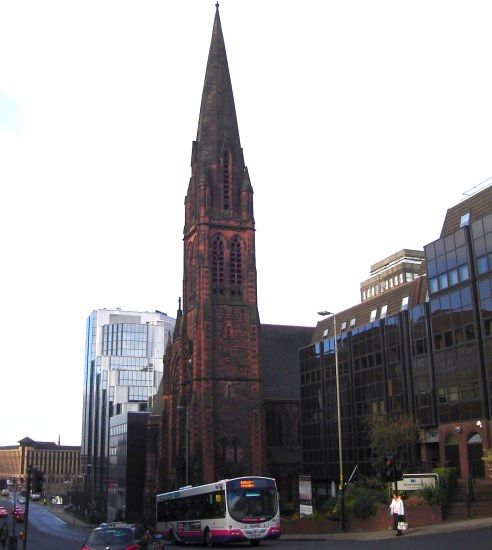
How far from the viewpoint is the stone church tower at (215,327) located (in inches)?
2441

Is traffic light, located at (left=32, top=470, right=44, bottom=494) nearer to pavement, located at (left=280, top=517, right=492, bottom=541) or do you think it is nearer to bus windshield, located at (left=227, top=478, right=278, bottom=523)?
bus windshield, located at (left=227, top=478, right=278, bottom=523)

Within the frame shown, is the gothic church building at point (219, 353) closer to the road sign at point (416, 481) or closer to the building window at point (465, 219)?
the building window at point (465, 219)

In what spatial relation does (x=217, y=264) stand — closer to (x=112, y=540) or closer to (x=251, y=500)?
(x=251, y=500)

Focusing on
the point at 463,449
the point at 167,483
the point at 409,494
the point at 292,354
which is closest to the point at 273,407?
the point at 292,354

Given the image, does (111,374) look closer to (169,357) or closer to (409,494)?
(169,357)

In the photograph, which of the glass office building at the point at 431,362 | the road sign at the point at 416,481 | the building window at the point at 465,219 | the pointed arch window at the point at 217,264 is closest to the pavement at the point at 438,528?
the road sign at the point at 416,481

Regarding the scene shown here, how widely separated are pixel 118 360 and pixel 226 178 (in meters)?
118

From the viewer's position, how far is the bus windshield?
103ft

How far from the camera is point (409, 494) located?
34250mm

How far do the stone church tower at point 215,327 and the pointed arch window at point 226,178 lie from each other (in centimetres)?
9

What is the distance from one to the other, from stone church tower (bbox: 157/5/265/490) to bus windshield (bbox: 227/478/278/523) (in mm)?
25885

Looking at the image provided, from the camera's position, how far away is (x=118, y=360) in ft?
590

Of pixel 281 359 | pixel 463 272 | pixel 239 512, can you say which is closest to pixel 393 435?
pixel 463 272

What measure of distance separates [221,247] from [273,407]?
17832 millimetres
